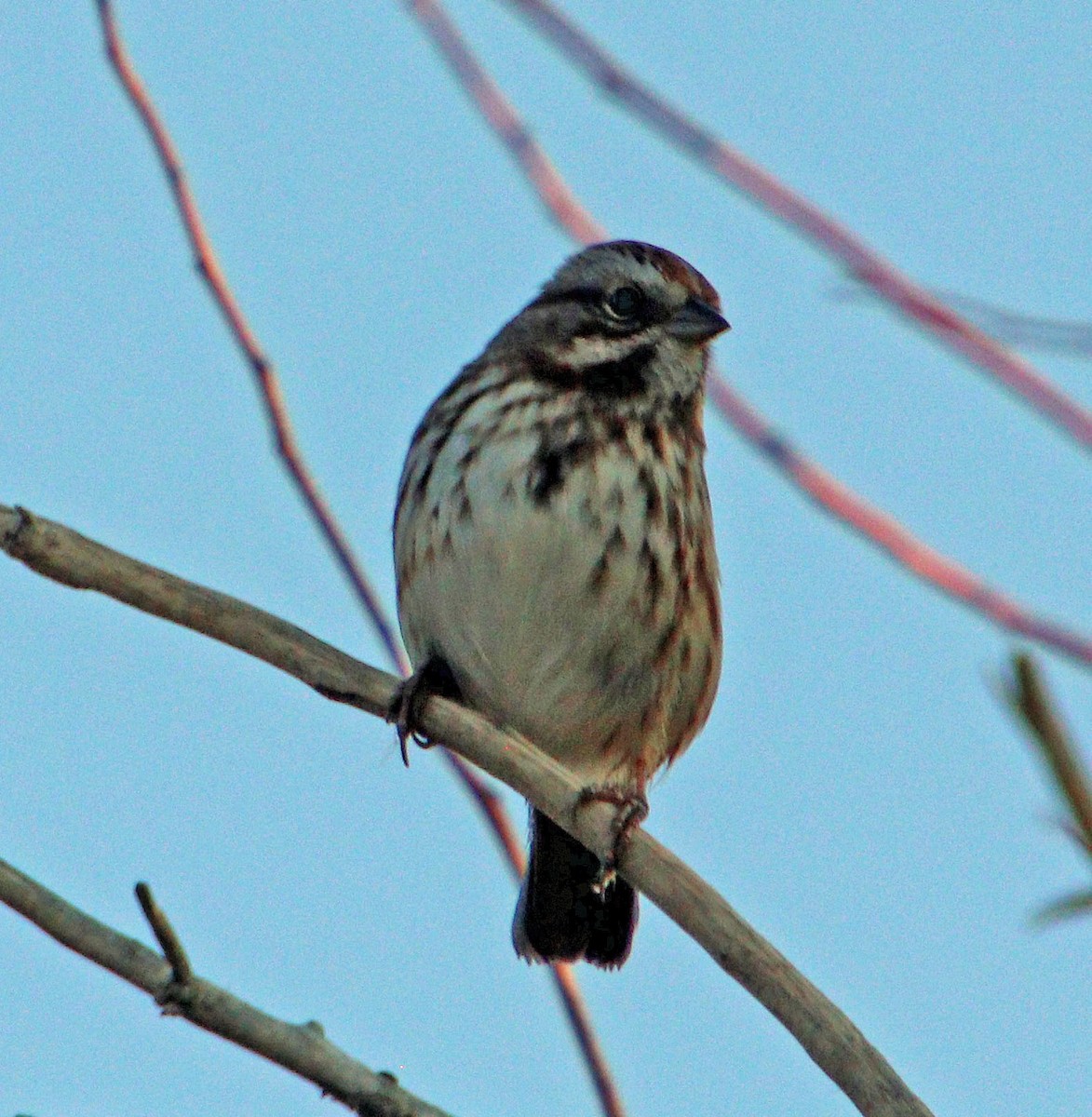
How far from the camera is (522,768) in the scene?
3043 mm

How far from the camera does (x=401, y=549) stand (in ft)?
15.8

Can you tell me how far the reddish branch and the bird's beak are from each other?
167 cm

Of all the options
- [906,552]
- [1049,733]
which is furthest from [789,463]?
[1049,733]

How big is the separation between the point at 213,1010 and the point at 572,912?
106 inches

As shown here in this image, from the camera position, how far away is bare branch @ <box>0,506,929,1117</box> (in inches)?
90.4

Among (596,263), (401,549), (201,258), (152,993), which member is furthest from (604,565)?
(152,993)

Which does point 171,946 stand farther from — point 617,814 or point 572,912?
point 572,912

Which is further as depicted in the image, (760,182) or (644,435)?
(644,435)

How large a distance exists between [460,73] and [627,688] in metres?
2.01

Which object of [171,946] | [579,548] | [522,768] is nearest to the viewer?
[171,946]

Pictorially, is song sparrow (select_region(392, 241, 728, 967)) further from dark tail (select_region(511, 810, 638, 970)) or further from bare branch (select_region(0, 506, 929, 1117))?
bare branch (select_region(0, 506, 929, 1117))

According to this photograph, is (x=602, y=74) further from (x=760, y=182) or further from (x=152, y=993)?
(x=152, y=993)

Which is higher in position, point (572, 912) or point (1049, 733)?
point (572, 912)

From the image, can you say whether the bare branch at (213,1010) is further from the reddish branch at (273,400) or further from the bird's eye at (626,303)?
the bird's eye at (626,303)
